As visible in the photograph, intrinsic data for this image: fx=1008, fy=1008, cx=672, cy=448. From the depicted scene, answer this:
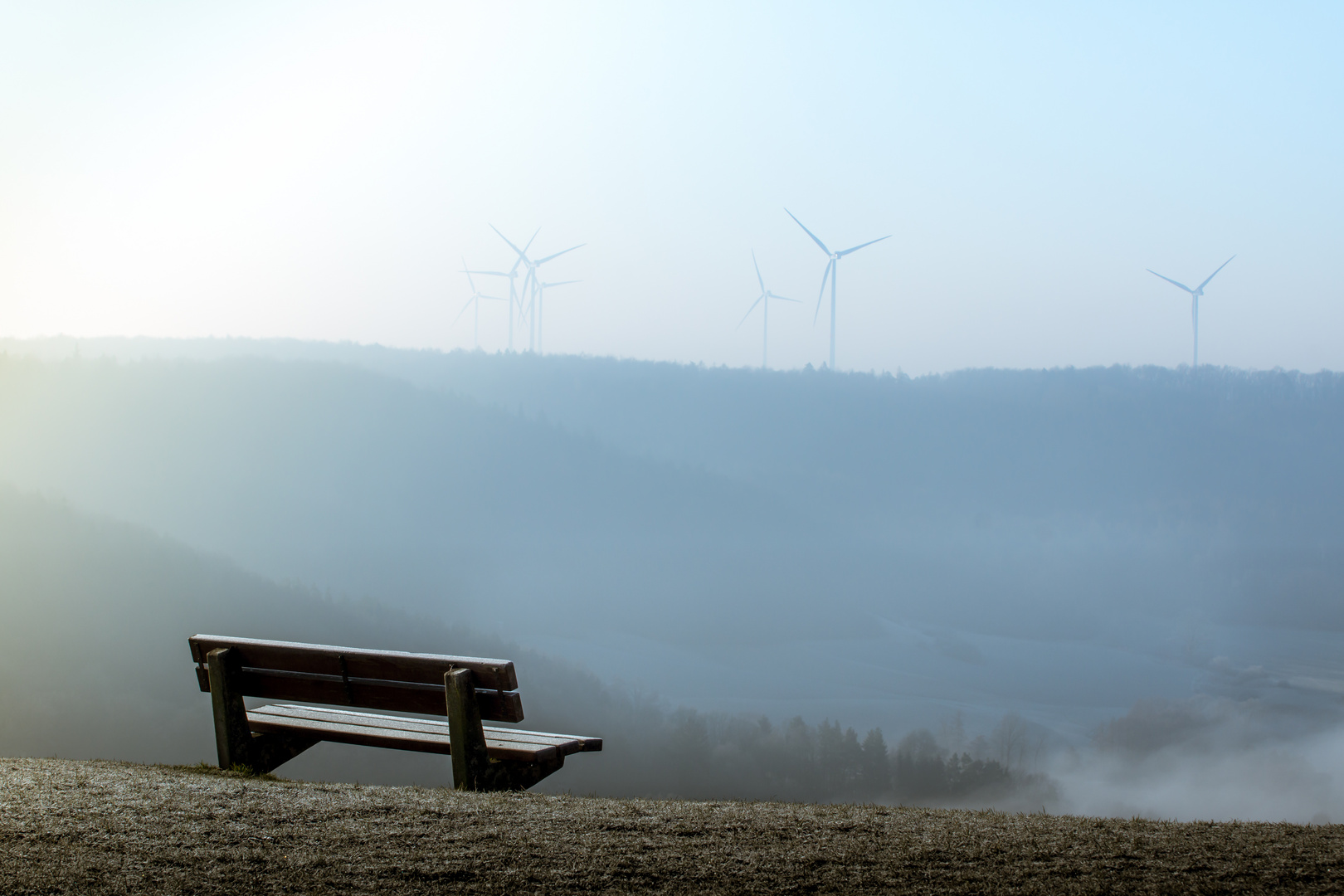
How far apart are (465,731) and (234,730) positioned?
154cm

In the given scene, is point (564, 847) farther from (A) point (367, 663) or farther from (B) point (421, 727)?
(B) point (421, 727)

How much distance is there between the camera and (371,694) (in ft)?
18.2

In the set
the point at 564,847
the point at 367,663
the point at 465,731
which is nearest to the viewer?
the point at 564,847

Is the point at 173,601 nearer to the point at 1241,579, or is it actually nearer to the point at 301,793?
the point at 301,793

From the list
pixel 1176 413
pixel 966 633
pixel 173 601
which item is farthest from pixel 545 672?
pixel 1176 413

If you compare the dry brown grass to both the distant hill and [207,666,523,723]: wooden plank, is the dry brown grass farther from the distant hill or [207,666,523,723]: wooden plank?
the distant hill

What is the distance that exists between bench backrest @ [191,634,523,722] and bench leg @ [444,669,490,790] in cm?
7

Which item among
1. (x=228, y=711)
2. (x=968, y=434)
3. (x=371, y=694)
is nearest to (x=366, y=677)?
(x=371, y=694)

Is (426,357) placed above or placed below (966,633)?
above

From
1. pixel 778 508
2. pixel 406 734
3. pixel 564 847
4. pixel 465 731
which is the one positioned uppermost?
pixel 465 731

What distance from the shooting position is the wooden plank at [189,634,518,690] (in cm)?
528

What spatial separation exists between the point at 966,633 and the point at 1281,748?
3215 centimetres

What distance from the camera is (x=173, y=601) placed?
75.8m

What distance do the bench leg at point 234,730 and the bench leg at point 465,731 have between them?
Answer: 39.9 inches
